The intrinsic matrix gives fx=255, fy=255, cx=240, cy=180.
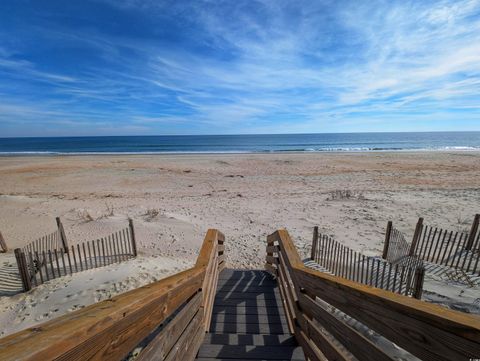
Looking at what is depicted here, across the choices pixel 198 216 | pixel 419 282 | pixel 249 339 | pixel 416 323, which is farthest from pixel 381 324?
pixel 198 216

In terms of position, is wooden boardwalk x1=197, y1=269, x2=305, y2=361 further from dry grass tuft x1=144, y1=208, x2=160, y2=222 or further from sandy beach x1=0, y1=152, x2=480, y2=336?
dry grass tuft x1=144, y1=208, x2=160, y2=222

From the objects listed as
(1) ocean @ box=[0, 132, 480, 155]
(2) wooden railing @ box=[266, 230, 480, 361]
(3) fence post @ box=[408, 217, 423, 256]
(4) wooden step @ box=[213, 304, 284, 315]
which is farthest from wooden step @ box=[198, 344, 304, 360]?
(1) ocean @ box=[0, 132, 480, 155]

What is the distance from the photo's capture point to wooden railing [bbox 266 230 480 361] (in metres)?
1.05

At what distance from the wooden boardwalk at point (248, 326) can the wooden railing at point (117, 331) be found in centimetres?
74

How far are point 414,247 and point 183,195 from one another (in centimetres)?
1308

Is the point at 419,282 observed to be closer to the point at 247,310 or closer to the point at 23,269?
the point at 247,310

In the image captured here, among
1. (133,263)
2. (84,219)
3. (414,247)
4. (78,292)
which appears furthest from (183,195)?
(414,247)

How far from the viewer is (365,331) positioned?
13.8 feet

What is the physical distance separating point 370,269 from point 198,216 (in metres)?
7.95

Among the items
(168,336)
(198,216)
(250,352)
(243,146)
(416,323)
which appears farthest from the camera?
(243,146)

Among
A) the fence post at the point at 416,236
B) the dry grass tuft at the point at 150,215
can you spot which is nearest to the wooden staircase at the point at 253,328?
the fence post at the point at 416,236

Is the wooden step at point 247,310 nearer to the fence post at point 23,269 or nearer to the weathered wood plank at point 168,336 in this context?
the weathered wood plank at point 168,336

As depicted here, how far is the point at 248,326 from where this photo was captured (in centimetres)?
363

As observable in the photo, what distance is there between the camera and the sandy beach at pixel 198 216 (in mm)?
5848
